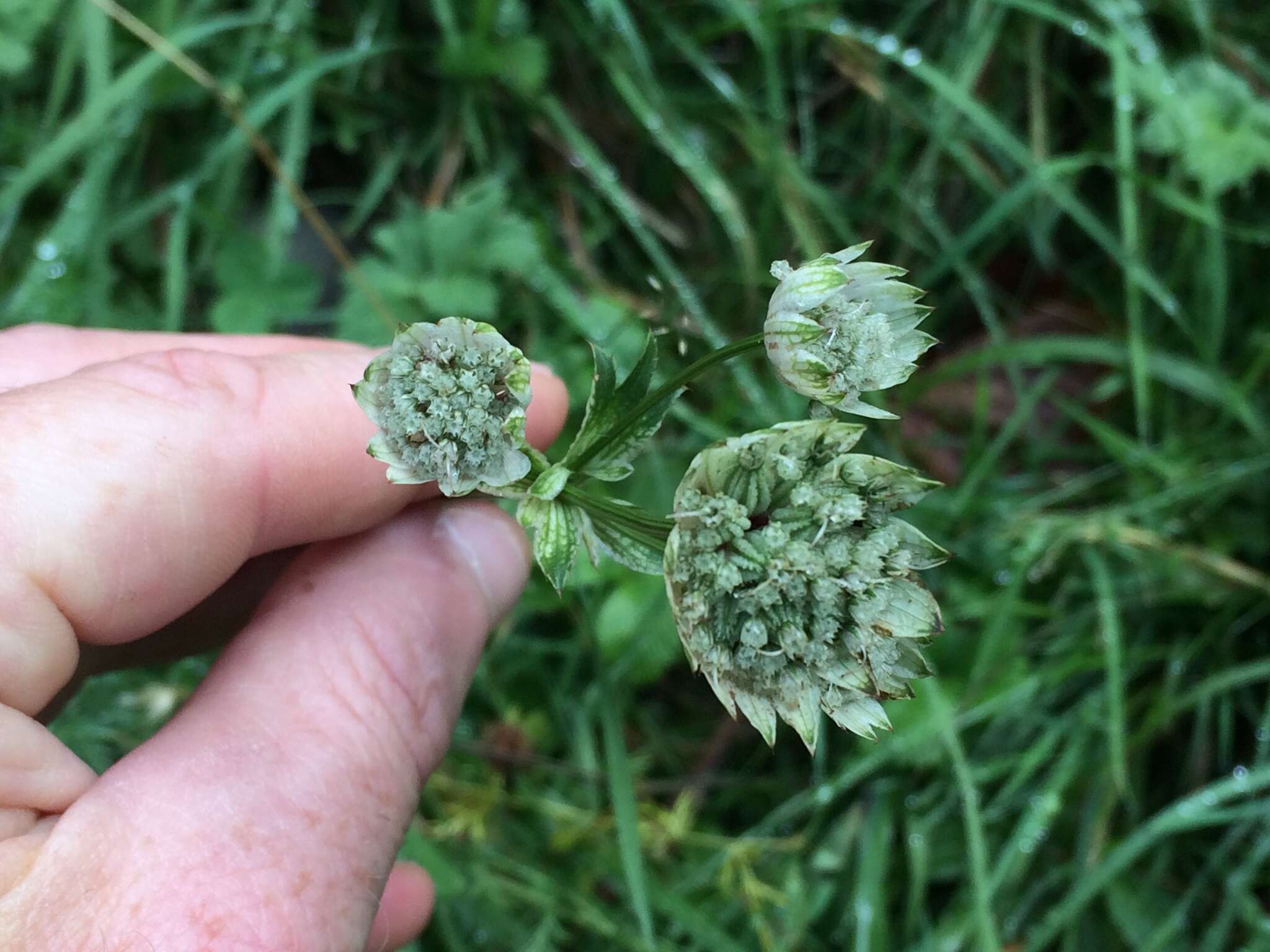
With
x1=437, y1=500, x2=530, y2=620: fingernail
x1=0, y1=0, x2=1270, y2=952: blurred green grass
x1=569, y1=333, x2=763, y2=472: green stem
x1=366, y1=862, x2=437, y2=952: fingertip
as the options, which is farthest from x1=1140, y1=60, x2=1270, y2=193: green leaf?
x1=366, y1=862, x2=437, y2=952: fingertip

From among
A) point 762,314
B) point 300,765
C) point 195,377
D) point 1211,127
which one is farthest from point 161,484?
point 1211,127

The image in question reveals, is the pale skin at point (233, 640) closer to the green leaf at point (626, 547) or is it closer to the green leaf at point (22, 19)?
the green leaf at point (626, 547)

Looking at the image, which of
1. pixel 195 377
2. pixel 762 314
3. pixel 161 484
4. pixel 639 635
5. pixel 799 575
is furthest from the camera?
pixel 762 314

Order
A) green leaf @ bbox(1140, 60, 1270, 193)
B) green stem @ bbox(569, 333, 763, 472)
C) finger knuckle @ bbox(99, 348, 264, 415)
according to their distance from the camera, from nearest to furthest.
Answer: green stem @ bbox(569, 333, 763, 472), finger knuckle @ bbox(99, 348, 264, 415), green leaf @ bbox(1140, 60, 1270, 193)

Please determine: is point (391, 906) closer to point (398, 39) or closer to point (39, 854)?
point (39, 854)

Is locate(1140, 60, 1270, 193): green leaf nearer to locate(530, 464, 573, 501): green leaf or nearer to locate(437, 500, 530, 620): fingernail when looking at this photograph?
locate(437, 500, 530, 620): fingernail

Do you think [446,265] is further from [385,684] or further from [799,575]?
[799,575]

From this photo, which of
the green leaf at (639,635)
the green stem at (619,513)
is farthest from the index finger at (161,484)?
the green leaf at (639,635)
